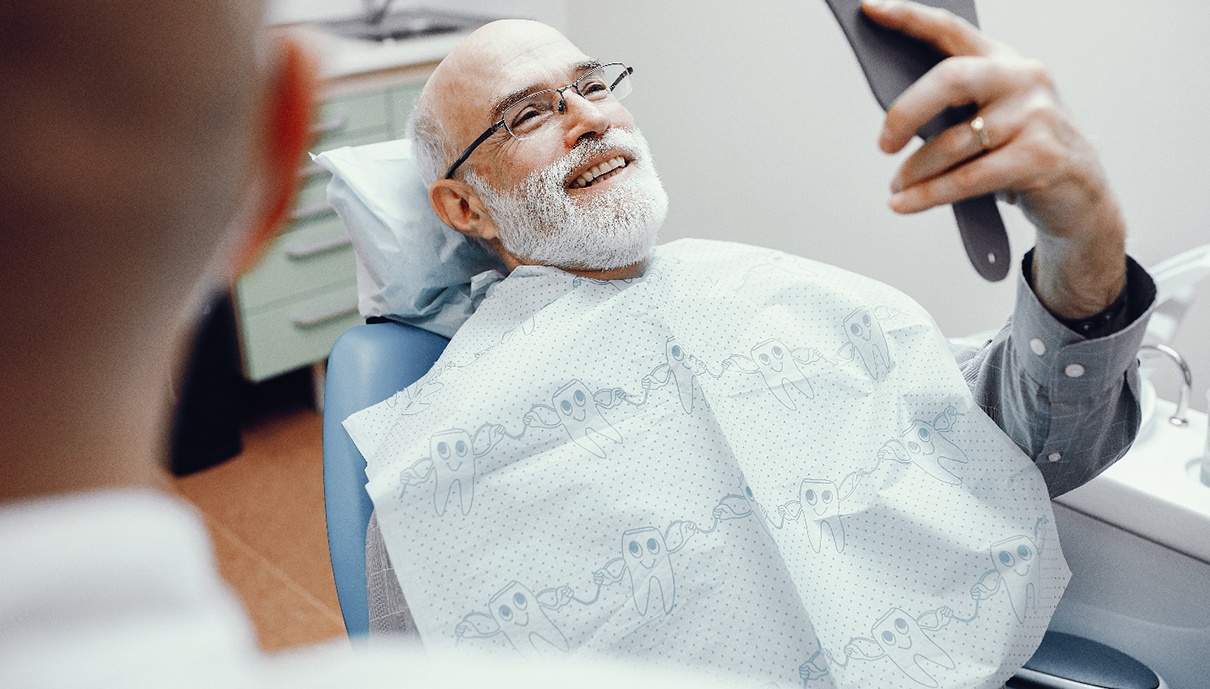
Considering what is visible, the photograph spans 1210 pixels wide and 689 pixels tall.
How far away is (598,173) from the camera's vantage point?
1537 millimetres

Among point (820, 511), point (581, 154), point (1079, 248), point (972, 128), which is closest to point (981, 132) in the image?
point (972, 128)

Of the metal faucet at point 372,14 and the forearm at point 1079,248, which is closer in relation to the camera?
the forearm at point 1079,248

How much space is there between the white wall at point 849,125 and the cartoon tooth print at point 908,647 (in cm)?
101

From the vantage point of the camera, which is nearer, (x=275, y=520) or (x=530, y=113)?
(x=530, y=113)

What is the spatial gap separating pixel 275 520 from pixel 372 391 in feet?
4.41

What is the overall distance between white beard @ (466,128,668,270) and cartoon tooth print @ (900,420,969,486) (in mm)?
483

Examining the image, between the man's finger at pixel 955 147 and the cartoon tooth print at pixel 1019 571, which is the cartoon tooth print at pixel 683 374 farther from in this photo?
the man's finger at pixel 955 147

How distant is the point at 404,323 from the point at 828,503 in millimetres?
692

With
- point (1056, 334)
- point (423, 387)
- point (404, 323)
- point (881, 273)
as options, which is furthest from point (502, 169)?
point (881, 273)

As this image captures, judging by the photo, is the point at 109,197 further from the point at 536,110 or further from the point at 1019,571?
the point at 536,110

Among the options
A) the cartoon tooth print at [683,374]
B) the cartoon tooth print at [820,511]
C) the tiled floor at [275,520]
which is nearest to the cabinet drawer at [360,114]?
the tiled floor at [275,520]

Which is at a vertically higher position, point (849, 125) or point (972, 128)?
point (972, 128)

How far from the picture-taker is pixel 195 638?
30 centimetres

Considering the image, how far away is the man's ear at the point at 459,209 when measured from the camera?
5.21ft
